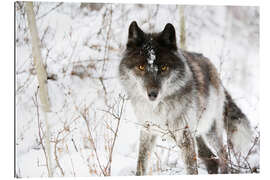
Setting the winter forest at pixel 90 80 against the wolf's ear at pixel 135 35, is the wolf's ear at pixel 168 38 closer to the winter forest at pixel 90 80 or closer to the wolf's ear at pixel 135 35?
the wolf's ear at pixel 135 35

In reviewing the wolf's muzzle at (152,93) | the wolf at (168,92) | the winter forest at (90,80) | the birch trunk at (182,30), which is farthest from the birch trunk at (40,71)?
the birch trunk at (182,30)

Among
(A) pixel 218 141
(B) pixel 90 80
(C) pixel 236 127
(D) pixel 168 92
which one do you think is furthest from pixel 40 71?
(C) pixel 236 127

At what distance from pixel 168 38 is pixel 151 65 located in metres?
0.27

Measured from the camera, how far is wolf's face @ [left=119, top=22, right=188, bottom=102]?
2.53 m

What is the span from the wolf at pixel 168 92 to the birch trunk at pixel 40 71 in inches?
28.3

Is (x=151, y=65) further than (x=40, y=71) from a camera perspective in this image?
No

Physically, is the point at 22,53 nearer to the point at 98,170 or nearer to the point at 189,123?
the point at 98,170

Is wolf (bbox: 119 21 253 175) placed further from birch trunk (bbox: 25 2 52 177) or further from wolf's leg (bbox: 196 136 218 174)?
birch trunk (bbox: 25 2 52 177)

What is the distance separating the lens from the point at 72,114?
294 centimetres

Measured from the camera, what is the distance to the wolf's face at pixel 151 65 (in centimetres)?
253

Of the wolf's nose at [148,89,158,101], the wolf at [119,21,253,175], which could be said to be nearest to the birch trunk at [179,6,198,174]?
the wolf at [119,21,253,175]

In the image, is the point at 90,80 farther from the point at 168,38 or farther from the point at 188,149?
the point at 188,149

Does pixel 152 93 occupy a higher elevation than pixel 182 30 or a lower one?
lower

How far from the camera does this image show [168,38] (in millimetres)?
2611
